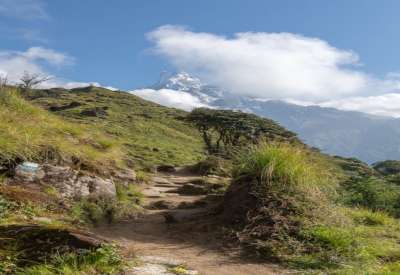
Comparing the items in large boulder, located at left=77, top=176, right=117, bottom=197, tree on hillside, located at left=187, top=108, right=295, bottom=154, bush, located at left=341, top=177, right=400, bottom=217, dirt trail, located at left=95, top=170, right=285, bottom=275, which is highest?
tree on hillside, located at left=187, top=108, right=295, bottom=154

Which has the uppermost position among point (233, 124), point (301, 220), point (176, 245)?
point (233, 124)

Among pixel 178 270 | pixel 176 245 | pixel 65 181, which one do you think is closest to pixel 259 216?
pixel 176 245

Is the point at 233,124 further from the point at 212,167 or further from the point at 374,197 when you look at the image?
the point at 374,197

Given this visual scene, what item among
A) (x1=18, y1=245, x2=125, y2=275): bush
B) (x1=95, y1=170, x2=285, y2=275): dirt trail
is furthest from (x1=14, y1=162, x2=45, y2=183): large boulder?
(x1=18, y1=245, x2=125, y2=275): bush

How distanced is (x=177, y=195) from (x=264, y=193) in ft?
24.7

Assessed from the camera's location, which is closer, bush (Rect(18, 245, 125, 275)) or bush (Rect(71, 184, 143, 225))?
bush (Rect(18, 245, 125, 275))

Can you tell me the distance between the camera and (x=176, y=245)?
8.32 metres

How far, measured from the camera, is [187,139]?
8006cm

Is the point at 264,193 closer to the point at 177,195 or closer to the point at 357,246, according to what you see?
the point at 357,246

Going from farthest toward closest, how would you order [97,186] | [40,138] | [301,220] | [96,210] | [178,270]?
[97,186]
[40,138]
[96,210]
[301,220]
[178,270]

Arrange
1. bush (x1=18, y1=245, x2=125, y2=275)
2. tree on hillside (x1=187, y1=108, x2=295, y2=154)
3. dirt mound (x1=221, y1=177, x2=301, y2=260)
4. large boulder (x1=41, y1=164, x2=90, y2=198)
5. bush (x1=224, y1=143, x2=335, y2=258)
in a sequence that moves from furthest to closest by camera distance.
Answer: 1. tree on hillside (x1=187, y1=108, x2=295, y2=154)
2. large boulder (x1=41, y1=164, x2=90, y2=198)
3. bush (x1=224, y1=143, x2=335, y2=258)
4. dirt mound (x1=221, y1=177, x2=301, y2=260)
5. bush (x1=18, y1=245, x2=125, y2=275)

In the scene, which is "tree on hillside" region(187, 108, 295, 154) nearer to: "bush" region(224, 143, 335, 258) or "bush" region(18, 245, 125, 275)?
"bush" region(224, 143, 335, 258)

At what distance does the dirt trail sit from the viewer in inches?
266

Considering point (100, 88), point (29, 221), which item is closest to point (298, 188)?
point (29, 221)
